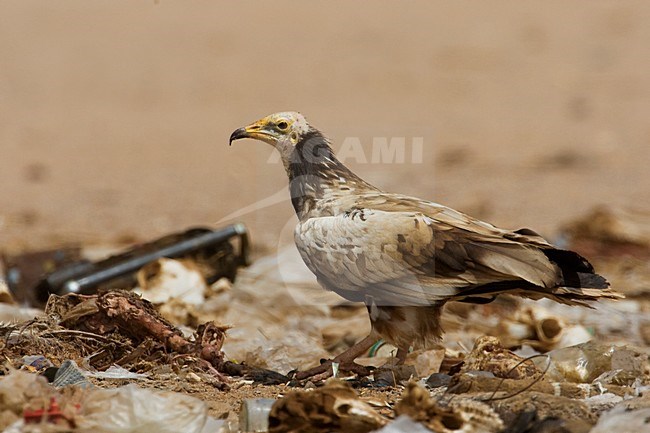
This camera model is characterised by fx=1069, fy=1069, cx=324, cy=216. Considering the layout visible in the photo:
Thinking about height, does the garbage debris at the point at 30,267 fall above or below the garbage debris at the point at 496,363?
below

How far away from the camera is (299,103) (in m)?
15.9

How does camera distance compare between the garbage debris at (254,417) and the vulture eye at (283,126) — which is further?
the vulture eye at (283,126)

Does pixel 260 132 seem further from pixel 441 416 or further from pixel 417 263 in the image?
pixel 441 416

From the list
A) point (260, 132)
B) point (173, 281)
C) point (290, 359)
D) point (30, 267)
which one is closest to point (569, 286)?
point (290, 359)

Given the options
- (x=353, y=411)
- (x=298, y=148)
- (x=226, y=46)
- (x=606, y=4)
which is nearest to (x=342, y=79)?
(x=226, y=46)

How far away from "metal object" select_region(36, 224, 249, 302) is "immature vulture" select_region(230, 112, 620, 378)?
2299 mm

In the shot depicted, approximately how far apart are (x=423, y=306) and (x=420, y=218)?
0.40 m

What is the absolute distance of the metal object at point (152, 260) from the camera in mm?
6938

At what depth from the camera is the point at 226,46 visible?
721 inches

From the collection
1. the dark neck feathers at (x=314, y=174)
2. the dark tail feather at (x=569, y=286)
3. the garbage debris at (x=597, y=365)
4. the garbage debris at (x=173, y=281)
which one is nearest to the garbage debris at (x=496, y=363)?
the garbage debris at (x=597, y=365)

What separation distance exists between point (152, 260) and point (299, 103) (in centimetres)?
897

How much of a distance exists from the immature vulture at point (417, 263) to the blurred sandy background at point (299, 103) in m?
4.59

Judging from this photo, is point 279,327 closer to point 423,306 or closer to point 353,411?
point 423,306

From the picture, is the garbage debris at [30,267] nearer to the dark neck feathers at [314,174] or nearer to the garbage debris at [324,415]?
the dark neck feathers at [314,174]
